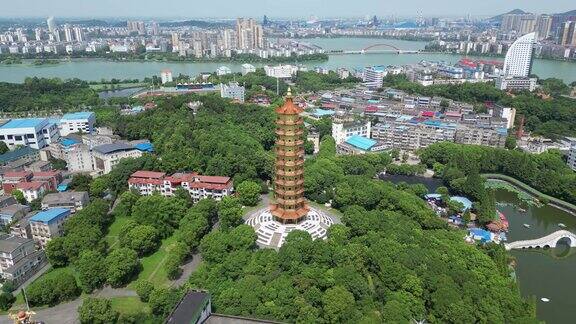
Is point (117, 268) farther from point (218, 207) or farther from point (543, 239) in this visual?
point (543, 239)

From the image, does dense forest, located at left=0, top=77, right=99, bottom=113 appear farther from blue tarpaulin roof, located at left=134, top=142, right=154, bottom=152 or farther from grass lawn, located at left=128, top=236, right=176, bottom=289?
grass lawn, located at left=128, top=236, right=176, bottom=289

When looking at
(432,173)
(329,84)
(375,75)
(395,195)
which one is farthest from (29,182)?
(375,75)

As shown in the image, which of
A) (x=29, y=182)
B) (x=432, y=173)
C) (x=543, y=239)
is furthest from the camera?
(x=432, y=173)

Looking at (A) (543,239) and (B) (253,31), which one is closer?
(A) (543,239)

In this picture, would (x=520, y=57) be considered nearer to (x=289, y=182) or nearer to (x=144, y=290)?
(x=289, y=182)

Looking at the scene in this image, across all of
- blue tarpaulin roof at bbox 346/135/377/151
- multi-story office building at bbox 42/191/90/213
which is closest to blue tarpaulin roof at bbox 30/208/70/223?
multi-story office building at bbox 42/191/90/213

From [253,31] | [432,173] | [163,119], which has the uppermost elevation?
[253,31]
